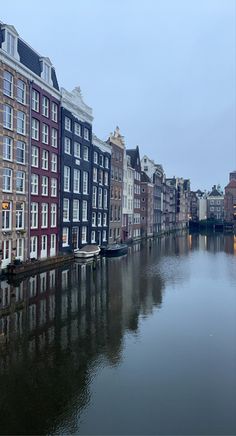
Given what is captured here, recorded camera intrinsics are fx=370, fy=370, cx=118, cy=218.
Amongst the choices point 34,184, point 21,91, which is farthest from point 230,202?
point 21,91

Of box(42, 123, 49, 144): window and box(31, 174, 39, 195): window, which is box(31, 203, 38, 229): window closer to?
box(31, 174, 39, 195): window

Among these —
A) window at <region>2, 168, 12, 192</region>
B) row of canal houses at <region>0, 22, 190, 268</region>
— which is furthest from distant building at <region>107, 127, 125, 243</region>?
window at <region>2, 168, 12, 192</region>

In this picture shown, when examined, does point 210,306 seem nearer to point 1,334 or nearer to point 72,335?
point 72,335

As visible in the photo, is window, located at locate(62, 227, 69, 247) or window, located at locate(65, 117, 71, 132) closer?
window, located at locate(62, 227, 69, 247)

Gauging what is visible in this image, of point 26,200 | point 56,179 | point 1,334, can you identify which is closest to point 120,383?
point 1,334

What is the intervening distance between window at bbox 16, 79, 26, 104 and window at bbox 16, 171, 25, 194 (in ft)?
24.1

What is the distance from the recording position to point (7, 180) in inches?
1409

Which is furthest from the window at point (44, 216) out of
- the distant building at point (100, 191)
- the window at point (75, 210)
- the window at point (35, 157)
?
the distant building at point (100, 191)

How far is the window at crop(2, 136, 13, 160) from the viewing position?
34.9 metres

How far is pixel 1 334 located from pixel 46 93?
1294 inches

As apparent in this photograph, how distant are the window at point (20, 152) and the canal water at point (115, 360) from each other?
530 inches

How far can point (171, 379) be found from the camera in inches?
534

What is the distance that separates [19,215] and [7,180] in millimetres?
4043

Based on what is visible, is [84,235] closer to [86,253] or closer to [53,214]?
[86,253]
